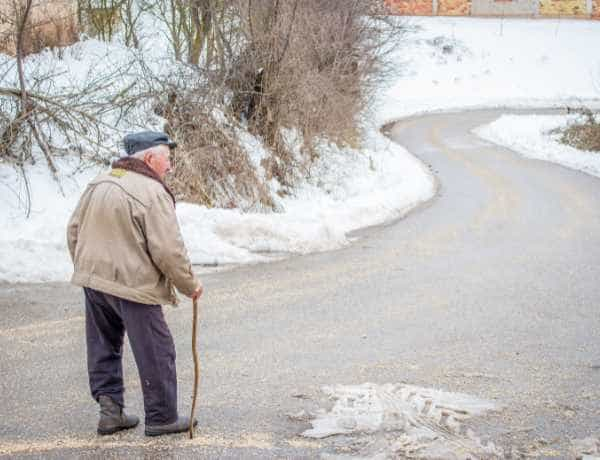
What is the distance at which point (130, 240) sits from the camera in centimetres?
466

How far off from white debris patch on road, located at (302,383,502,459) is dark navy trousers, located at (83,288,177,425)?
0.96 m

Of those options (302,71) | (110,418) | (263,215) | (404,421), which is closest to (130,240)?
(110,418)

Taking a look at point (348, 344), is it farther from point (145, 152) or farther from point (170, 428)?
point (145, 152)

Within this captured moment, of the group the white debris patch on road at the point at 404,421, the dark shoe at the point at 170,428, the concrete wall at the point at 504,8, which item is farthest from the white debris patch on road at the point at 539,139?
the concrete wall at the point at 504,8

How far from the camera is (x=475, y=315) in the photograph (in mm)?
8352

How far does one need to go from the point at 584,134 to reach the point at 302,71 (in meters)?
16.3

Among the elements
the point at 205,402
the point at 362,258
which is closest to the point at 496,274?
the point at 362,258

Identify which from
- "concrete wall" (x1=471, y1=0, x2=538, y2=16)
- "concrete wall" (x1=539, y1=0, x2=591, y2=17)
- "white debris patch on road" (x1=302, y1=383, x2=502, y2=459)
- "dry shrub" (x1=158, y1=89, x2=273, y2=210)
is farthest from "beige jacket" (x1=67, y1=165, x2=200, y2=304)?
"concrete wall" (x1=539, y1=0, x2=591, y2=17)

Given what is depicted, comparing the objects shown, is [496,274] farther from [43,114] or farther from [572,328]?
Answer: [43,114]

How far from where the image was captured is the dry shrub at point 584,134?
28.5 m

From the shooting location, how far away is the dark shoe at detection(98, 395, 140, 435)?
4.99 metres

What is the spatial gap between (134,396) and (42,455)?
3.46 ft

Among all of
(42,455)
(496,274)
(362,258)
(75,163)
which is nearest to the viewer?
(42,455)

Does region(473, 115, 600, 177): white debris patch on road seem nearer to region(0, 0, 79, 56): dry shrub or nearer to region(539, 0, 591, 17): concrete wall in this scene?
region(0, 0, 79, 56): dry shrub
